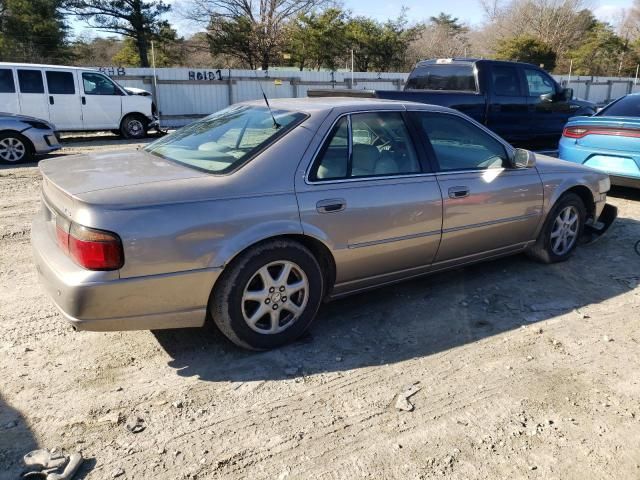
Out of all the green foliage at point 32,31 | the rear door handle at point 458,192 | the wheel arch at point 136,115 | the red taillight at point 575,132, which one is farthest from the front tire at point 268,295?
the green foliage at point 32,31

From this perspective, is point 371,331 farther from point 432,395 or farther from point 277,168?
point 277,168

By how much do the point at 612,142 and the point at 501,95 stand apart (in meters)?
2.58

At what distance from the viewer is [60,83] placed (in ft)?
41.7

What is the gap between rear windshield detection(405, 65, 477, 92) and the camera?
8.84m

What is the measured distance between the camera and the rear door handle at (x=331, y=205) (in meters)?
3.27

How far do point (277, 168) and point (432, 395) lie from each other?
5.19 feet

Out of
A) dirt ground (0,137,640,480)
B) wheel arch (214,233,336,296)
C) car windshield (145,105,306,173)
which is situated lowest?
dirt ground (0,137,640,480)

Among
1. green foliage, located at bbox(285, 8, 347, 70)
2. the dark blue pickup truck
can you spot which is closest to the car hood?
the dark blue pickup truck

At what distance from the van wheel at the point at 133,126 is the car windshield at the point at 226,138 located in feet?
35.9

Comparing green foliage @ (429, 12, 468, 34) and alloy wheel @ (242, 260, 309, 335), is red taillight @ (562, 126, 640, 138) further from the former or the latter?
green foliage @ (429, 12, 468, 34)

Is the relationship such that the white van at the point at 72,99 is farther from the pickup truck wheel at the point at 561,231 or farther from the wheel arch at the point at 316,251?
the pickup truck wheel at the point at 561,231

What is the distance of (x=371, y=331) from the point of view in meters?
3.66

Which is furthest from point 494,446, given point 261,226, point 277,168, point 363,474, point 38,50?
point 38,50

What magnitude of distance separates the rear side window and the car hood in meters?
6.83
